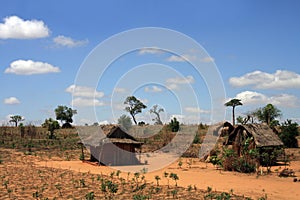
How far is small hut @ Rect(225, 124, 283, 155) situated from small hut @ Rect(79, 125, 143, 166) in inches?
219

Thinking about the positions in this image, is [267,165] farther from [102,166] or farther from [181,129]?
[181,129]

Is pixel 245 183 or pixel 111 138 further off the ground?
pixel 111 138

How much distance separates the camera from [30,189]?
1201cm

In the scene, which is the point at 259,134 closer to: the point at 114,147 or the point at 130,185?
the point at 114,147

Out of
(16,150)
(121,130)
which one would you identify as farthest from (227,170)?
(16,150)

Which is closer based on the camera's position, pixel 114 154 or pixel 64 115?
pixel 114 154

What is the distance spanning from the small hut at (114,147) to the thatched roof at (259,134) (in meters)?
5.72

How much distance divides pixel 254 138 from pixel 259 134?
0.75 meters

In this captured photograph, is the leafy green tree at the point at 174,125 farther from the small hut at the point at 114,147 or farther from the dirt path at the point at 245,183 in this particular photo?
the dirt path at the point at 245,183

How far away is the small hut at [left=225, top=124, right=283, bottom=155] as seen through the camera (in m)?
19.0

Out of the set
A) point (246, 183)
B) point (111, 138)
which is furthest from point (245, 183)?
point (111, 138)

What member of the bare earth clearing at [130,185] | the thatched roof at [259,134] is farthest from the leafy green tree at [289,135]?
the bare earth clearing at [130,185]

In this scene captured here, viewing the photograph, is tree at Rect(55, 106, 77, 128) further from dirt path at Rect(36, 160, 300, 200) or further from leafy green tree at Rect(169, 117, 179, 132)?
dirt path at Rect(36, 160, 300, 200)

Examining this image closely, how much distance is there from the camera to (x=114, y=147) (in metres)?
20.6
